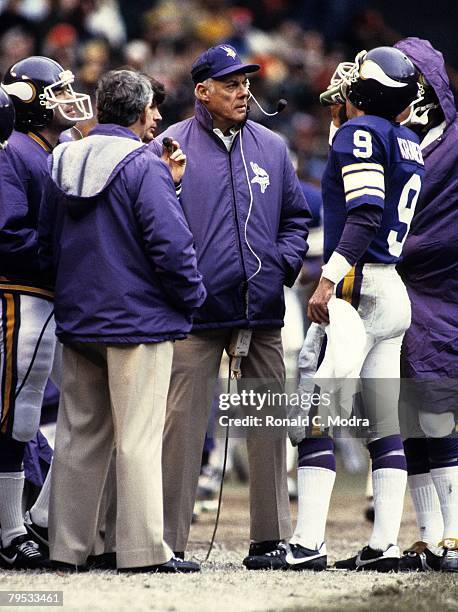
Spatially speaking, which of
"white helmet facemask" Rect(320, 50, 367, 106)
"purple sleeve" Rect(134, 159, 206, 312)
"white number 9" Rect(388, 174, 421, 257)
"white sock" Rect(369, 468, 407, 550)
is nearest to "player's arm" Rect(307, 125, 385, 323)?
"white number 9" Rect(388, 174, 421, 257)

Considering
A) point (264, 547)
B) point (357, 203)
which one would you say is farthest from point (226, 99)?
point (264, 547)

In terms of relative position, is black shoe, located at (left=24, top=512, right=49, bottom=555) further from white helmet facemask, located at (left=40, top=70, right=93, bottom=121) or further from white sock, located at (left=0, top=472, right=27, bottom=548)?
white helmet facemask, located at (left=40, top=70, right=93, bottom=121)

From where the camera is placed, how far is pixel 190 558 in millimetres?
6637

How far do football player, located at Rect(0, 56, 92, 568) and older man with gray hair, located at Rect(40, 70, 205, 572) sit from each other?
11.5 inches

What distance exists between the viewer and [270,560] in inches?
243

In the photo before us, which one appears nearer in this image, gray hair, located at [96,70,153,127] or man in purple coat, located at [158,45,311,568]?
gray hair, located at [96,70,153,127]

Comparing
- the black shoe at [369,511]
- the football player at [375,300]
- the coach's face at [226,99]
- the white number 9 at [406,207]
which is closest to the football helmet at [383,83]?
the football player at [375,300]

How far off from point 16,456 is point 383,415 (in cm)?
167

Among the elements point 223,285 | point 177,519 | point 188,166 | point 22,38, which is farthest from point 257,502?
point 22,38

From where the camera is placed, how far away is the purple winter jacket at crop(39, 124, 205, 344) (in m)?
5.53

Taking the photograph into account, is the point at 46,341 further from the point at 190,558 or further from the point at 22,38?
the point at 22,38

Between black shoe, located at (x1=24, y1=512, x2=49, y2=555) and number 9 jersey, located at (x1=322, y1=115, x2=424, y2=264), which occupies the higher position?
number 9 jersey, located at (x1=322, y1=115, x2=424, y2=264)

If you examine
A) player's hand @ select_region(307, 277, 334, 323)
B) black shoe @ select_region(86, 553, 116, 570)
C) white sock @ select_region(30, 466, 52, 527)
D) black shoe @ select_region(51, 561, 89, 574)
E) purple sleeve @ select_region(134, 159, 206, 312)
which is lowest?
black shoe @ select_region(86, 553, 116, 570)

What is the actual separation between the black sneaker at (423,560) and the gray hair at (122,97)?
91.6 inches
